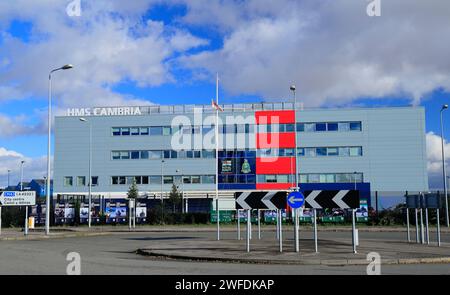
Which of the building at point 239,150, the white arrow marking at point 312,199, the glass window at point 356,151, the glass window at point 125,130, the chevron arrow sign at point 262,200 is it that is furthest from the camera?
the glass window at point 125,130

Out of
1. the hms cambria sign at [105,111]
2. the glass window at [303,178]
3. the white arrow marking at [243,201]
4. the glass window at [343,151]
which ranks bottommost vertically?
the white arrow marking at [243,201]

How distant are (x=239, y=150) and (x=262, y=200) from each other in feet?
183

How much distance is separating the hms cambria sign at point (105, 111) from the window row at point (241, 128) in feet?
8.18

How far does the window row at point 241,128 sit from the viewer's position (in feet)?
238

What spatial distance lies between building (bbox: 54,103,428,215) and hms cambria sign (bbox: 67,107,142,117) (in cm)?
15

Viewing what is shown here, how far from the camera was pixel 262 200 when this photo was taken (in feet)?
61.8

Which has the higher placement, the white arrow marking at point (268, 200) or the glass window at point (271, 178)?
the glass window at point (271, 178)

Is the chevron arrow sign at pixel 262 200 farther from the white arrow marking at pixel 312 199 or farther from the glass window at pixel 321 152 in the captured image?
the glass window at pixel 321 152

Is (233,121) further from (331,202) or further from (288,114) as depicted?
(331,202)

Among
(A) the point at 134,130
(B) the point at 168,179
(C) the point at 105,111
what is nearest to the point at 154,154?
(B) the point at 168,179

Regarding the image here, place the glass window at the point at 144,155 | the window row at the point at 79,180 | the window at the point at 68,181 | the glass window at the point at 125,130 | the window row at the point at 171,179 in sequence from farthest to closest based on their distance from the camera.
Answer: the window at the point at 68,181
the window row at the point at 79,180
the glass window at the point at 125,130
the glass window at the point at 144,155
the window row at the point at 171,179

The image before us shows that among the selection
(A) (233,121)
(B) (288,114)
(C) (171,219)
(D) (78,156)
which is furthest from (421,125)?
(D) (78,156)

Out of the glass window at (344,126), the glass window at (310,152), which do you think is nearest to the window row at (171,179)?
the glass window at (310,152)

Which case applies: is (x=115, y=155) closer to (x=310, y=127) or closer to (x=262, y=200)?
(x=310, y=127)
